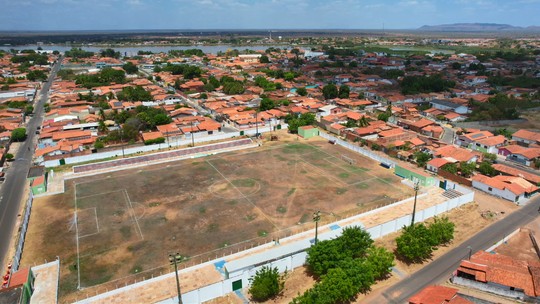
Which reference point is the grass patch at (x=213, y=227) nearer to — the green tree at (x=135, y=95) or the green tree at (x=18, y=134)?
the green tree at (x=18, y=134)

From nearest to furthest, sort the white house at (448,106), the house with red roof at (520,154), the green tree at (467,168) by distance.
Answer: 1. the green tree at (467,168)
2. the house with red roof at (520,154)
3. the white house at (448,106)

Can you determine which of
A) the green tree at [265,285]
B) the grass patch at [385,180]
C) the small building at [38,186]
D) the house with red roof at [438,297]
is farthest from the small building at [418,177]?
the small building at [38,186]

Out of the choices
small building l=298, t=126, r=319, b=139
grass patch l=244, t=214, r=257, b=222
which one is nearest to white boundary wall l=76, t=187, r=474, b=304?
grass patch l=244, t=214, r=257, b=222

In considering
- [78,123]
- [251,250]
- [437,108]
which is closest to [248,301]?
[251,250]

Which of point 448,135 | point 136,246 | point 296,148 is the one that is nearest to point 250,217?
point 136,246

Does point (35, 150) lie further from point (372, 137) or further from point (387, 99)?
point (387, 99)

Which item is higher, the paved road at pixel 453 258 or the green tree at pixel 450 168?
the green tree at pixel 450 168

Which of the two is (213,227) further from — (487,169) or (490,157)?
(490,157)
